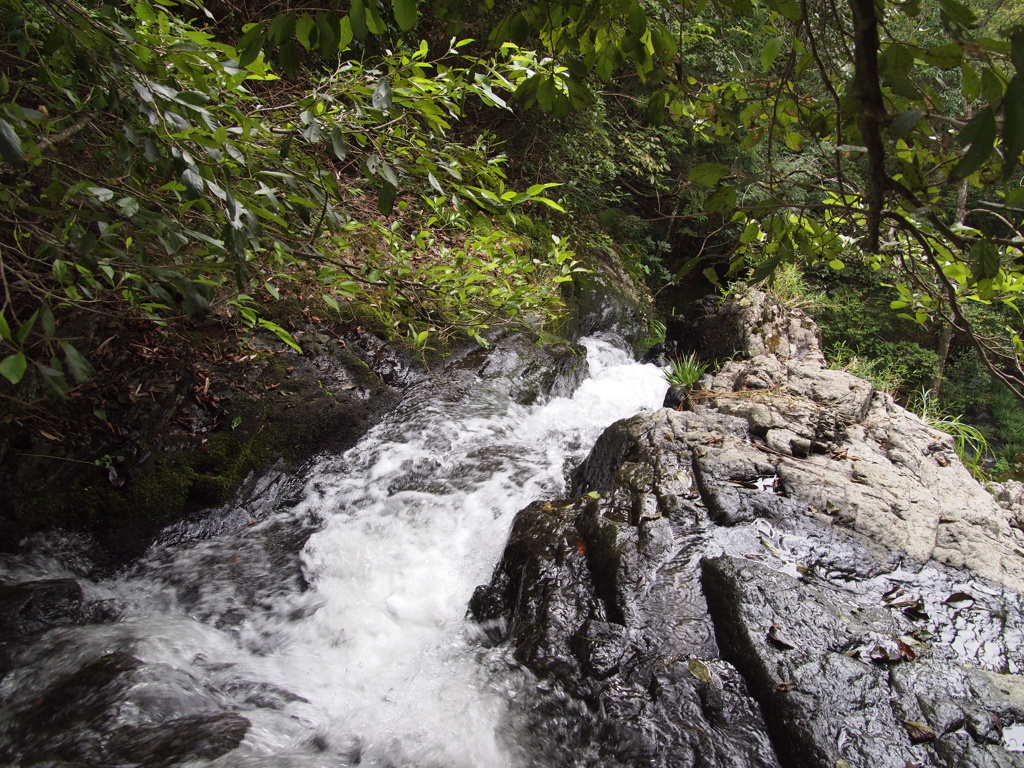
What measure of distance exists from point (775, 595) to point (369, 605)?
7.31ft

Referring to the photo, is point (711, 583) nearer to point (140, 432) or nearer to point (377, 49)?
point (140, 432)

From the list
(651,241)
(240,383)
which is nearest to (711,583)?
(240,383)

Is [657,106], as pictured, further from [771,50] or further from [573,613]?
[573,613]

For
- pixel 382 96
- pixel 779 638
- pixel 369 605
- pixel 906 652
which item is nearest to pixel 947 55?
pixel 382 96

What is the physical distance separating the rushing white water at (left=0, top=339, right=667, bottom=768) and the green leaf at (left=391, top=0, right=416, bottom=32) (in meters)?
2.50

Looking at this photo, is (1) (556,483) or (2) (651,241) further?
(2) (651,241)

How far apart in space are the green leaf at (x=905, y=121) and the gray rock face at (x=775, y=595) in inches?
83.7

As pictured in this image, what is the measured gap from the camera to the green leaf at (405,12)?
1.04m

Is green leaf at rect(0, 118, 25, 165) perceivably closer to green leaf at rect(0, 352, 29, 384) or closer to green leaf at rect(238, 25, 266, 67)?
green leaf at rect(0, 352, 29, 384)

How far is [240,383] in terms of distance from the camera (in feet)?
13.1

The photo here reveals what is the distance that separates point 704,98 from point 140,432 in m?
3.61

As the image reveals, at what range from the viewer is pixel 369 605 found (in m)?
3.30

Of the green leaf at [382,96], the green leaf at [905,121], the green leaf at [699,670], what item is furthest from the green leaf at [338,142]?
the green leaf at [699,670]

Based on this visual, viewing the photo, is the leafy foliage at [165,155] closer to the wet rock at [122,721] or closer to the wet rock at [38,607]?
the wet rock at [38,607]
